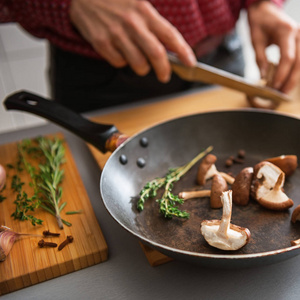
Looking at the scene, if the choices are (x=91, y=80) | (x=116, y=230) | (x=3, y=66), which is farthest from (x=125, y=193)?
(x=3, y=66)

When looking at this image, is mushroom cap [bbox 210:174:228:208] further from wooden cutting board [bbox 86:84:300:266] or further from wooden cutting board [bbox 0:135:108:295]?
wooden cutting board [bbox 86:84:300:266]

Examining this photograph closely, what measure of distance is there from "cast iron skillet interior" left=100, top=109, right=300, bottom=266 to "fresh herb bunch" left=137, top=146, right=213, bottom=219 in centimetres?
2

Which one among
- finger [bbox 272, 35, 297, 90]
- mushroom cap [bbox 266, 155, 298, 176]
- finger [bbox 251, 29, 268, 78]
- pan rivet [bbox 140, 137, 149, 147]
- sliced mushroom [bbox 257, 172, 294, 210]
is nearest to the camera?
sliced mushroom [bbox 257, 172, 294, 210]

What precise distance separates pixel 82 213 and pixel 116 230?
96mm

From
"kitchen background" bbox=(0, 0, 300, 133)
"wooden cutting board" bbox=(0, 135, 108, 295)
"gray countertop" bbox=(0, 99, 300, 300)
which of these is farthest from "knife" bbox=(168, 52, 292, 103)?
"kitchen background" bbox=(0, 0, 300, 133)

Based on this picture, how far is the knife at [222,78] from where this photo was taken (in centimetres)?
124

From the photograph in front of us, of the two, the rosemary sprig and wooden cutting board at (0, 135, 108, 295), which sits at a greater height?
the rosemary sprig

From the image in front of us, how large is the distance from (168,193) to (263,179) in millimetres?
231

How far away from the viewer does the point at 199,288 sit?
0.74 m

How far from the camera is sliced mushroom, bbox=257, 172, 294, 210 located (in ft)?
2.74

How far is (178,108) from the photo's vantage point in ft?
4.65

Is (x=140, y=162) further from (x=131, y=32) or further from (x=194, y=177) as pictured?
(x=131, y=32)

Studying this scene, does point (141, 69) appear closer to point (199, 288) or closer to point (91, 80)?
point (91, 80)

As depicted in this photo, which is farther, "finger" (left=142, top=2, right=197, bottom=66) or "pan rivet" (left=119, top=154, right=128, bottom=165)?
"finger" (left=142, top=2, right=197, bottom=66)
